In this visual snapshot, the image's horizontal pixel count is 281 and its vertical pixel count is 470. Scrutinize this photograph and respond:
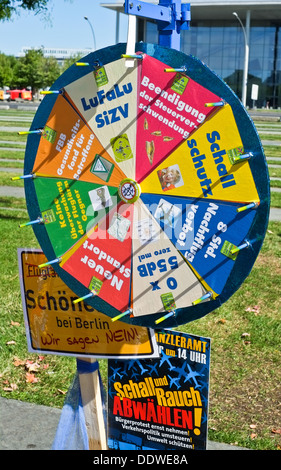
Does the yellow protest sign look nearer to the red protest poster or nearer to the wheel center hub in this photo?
the red protest poster

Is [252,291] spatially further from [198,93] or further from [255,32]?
[255,32]

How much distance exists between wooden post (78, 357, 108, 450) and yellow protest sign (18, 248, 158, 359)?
0.12m

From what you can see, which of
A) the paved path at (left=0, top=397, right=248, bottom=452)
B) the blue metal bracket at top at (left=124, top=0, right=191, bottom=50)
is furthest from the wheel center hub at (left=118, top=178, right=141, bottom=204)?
the paved path at (left=0, top=397, right=248, bottom=452)

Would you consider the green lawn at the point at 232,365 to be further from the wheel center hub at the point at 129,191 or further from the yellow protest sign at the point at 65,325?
the wheel center hub at the point at 129,191

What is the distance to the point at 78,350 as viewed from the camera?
318cm

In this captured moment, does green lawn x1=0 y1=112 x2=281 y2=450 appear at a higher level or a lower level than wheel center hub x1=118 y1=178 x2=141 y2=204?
lower

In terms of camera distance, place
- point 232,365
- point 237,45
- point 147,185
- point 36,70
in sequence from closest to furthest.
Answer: point 147,185
point 232,365
point 237,45
point 36,70

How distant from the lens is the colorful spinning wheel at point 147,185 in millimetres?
2387

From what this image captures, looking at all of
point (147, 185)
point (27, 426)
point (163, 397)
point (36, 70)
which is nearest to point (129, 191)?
point (147, 185)

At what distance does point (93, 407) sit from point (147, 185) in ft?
4.32

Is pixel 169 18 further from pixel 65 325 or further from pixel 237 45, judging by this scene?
pixel 237 45

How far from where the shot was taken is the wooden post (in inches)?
126

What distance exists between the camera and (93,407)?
10.7ft

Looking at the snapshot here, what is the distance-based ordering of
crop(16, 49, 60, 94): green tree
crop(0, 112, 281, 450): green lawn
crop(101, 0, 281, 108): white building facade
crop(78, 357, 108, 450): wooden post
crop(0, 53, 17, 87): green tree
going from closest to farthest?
crop(78, 357, 108, 450): wooden post < crop(0, 112, 281, 450): green lawn < crop(101, 0, 281, 108): white building facade < crop(16, 49, 60, 94): green tree < crop(0, 53, 17, 87): green tree
